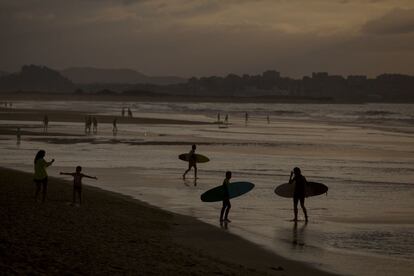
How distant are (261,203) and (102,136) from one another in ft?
92.2

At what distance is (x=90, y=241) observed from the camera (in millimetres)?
11250

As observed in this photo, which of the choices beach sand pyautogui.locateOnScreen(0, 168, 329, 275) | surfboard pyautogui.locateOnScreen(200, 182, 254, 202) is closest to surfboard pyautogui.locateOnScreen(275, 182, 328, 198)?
surfboard pyautogui.locateOnScreen(200, 182, 254, 202)

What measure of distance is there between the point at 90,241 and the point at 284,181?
13.2 metres

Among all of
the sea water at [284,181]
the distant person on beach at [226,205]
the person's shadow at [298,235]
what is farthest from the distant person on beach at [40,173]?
the person's shadow at [298,235]

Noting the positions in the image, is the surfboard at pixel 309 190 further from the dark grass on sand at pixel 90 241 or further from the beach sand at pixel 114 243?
the dark grass on sand at pixel 90 241

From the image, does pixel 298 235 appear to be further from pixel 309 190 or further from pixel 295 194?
pixel 309 190

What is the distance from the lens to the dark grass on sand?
30.4 feet

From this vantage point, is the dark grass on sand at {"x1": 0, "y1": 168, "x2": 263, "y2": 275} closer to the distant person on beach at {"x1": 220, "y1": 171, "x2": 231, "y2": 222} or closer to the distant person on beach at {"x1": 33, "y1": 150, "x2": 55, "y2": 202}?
the distant person on beach at {"x1": 33, "y1": 150, "x2": 55, "y2": 202}

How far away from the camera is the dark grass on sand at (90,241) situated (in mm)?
9266

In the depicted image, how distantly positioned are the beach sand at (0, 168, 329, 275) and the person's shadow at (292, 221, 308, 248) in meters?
1.03

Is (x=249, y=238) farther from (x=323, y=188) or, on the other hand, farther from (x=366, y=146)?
(x=366, y=146)

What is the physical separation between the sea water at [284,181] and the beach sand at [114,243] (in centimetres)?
83

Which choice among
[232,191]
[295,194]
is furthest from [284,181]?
[232,191]

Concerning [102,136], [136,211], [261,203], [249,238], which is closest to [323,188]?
[261,203]
